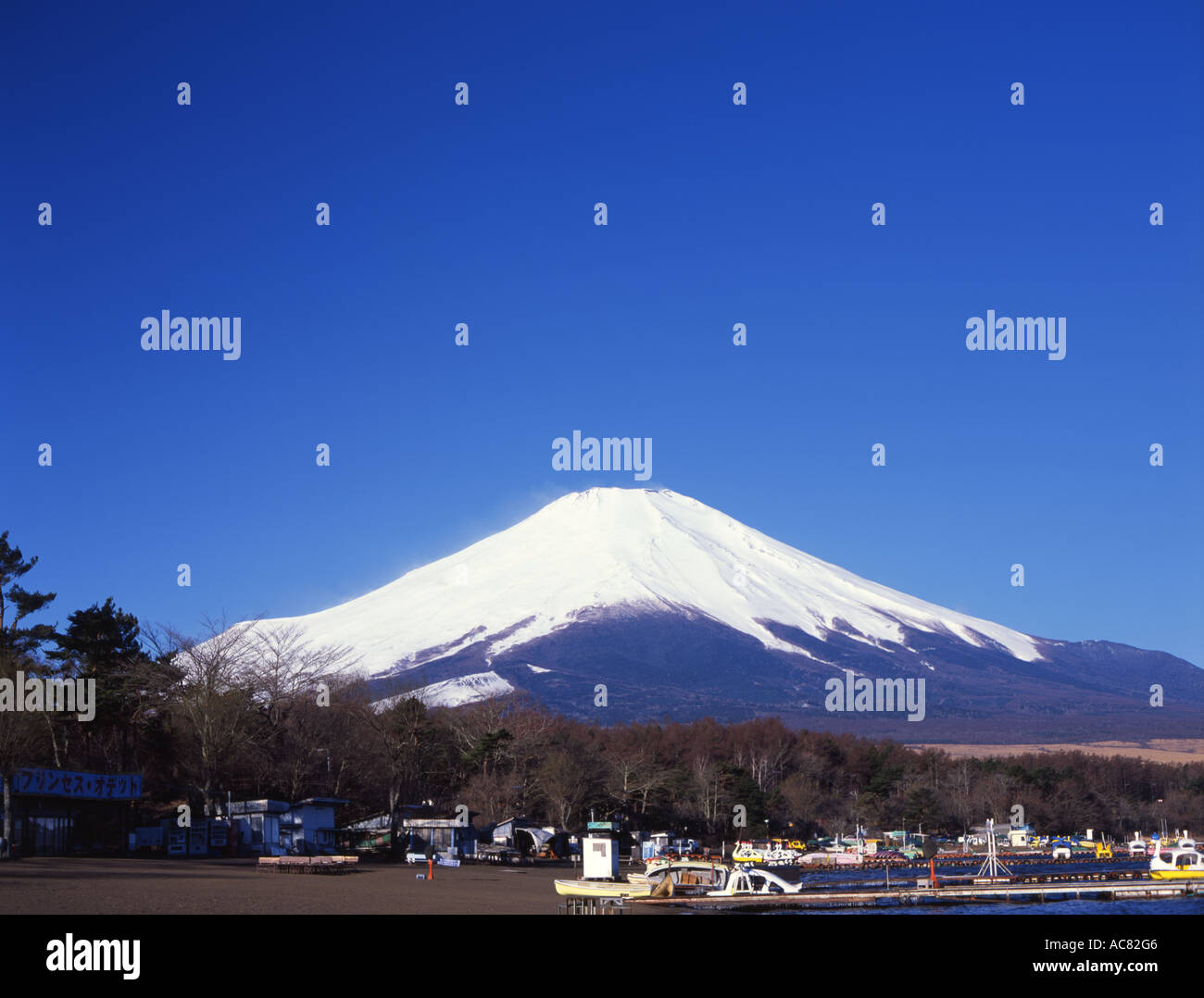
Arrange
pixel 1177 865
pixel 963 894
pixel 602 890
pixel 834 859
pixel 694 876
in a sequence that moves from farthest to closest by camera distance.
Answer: pixel 834 859
pixel 1177 865
pixel 963 894
pixel 694 876
pixel 602 890

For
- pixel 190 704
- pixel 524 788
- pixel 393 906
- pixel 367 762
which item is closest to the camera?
pixel 393 906

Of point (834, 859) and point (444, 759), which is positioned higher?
point (444, 759)

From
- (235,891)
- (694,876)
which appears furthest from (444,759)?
(235,891)

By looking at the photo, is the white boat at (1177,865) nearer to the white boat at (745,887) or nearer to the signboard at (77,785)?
the white boat at (745,887)

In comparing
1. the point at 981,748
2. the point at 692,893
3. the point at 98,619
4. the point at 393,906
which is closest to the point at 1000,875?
the point at 692,893

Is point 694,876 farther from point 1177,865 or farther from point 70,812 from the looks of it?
point 70,812

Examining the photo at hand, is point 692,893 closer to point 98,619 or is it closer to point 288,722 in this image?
point 288,722
